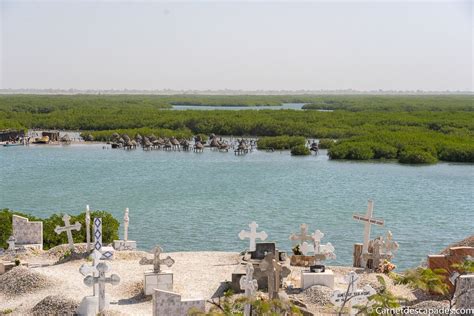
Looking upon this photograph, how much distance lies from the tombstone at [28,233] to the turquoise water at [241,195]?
6.15 metres

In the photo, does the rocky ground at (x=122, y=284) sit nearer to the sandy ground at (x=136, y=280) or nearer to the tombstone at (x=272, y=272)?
the sandy ground at (x=136, y=280)

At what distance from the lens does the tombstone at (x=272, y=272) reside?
16062 mm

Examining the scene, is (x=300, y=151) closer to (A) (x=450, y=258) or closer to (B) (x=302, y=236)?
(B) (x=302, y=236)

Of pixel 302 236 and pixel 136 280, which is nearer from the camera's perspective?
pixel 136 280

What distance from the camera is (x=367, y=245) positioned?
22.1m

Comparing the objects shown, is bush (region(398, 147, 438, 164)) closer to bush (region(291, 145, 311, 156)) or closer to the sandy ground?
bush (region(291, 145, 311, 156))

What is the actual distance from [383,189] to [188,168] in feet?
55.2

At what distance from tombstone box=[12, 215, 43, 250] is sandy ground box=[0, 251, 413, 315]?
51.4 inches

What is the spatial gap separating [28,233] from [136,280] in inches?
217

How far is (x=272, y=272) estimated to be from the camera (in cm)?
1639

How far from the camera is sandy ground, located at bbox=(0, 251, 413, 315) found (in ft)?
59.0

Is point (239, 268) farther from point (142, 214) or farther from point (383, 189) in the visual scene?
point (383, 189)

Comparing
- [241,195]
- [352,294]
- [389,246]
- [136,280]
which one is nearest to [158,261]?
[136,280]

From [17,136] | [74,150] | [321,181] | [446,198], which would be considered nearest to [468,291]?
[446,198]
